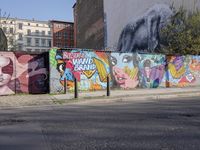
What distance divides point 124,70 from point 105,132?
48.7 ft

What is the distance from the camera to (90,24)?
65.0 metres

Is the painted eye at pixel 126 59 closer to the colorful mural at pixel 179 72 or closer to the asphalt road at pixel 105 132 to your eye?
the colorful mural at pixel 179 72

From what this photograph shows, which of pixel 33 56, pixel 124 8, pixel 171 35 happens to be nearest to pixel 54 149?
pixel 33 56

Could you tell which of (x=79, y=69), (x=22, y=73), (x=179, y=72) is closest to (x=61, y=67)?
(x=79, y=69)

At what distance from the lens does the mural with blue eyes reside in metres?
22.1

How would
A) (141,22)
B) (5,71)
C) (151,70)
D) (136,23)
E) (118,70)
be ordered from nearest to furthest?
(5,71) → (118,70) → (151,70) → (141,22) → (136,23)

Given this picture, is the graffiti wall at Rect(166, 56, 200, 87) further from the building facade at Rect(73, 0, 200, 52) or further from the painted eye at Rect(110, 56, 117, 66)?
the building facade at Rect(73, 0, 200, 52)

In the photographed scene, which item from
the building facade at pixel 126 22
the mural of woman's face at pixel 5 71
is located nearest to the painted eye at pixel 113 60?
the mural of woman's face at pixel 5 71

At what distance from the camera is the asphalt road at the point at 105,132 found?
6.45 meters

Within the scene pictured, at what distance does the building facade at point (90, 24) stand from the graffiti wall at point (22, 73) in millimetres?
35538

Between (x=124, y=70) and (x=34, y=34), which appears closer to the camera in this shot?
(x=124, y=70)

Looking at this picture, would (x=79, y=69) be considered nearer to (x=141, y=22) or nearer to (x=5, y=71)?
(x=5, y=71)

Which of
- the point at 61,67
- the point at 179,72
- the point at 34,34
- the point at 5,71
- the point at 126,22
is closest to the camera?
the point at 5,71

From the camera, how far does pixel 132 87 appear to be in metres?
22.7
